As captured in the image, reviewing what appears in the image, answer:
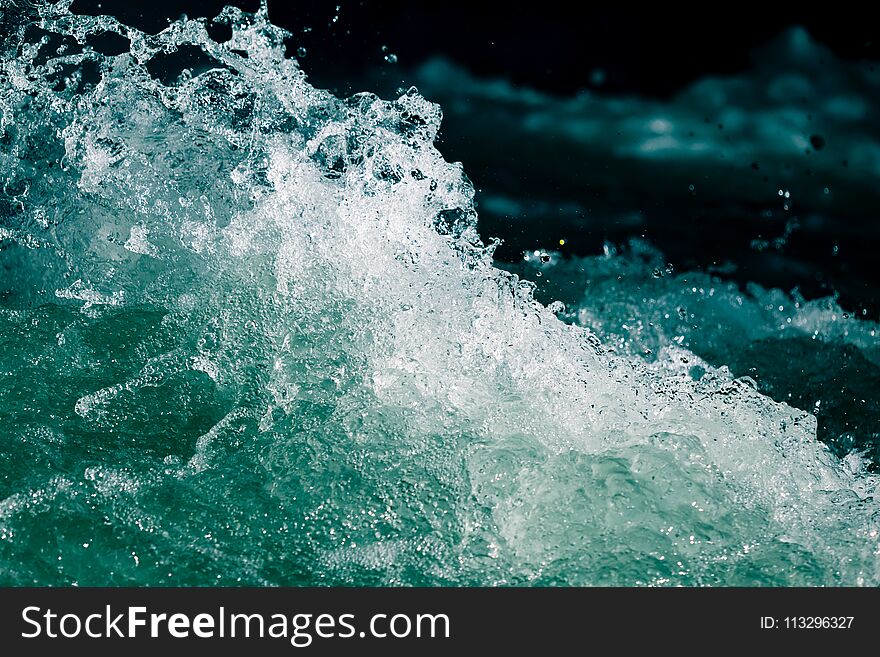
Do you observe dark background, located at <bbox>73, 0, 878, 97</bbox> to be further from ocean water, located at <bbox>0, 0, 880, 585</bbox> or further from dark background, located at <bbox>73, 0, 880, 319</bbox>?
ocean water, located at <bbox>0, 0, 880, 585</bbox>

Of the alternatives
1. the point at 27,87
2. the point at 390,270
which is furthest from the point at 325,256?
the point at 27,87

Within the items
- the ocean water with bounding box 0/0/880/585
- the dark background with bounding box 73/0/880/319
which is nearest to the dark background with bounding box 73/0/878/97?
the dark background with bounding box 73/0/880/319

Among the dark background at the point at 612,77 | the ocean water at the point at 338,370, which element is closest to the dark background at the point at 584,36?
the dark background at the point at 612,77

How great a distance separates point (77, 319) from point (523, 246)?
6.07ft

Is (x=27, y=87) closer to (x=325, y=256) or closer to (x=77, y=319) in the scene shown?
(x=77, y=319)

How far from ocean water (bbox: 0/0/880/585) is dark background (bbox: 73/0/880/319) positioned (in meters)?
0.15

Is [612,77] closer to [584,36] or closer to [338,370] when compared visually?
[584,36]

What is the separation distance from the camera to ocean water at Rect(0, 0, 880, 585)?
2.11 m

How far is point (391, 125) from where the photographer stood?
9.86 feet

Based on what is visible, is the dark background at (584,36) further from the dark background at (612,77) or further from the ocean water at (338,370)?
the ocean water at (338,370)

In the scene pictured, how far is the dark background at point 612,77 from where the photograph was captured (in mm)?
3459

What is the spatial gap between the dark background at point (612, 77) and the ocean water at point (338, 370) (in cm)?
15

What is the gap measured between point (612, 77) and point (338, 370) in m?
2.10

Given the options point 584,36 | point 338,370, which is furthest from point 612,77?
point 338,370
